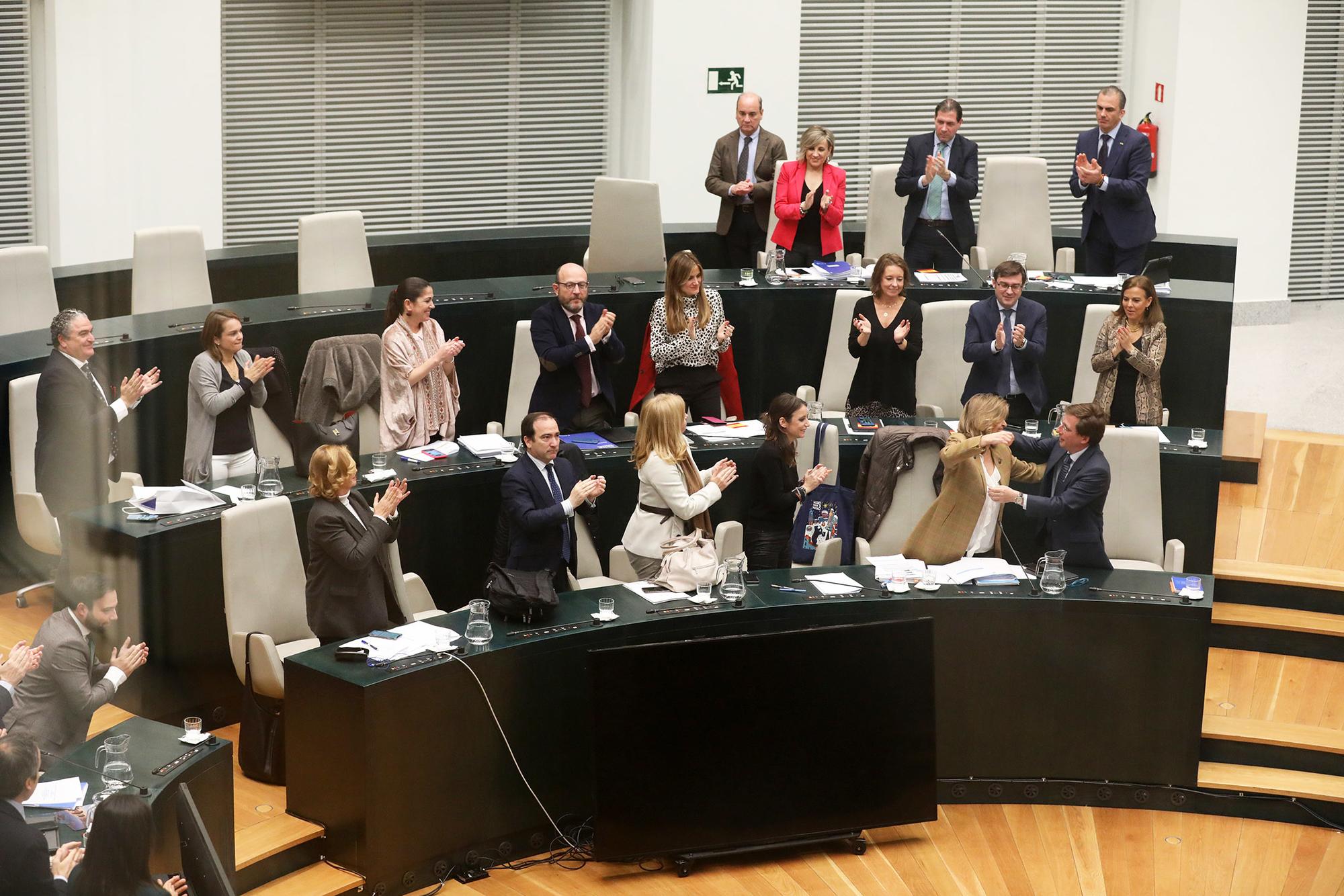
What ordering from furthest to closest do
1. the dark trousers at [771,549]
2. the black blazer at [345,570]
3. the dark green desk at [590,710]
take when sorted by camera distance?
the dark trousers at [771,549], the black blazer at [345,570], the dark green desk at [590,710]

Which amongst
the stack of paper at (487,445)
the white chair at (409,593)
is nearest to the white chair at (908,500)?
the stack of paper at (487,445)

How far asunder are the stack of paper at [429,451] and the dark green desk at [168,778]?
2.33 m

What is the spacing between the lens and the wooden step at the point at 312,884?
5.77 m

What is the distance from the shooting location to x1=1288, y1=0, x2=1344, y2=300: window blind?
1304cm

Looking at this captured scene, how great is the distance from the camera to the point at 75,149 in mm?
9812

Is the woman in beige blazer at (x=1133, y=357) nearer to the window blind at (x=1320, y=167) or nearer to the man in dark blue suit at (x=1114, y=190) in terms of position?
the man in dark blue suit at (x=1114, y=190)

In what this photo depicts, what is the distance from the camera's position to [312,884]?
19.1 ft

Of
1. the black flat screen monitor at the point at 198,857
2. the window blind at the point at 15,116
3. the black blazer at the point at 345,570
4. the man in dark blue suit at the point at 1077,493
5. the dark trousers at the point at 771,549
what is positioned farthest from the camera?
the window blind at the point at 15,116

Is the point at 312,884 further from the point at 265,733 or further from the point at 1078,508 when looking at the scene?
the point at 1078,508

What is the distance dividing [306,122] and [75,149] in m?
Result: 2.27

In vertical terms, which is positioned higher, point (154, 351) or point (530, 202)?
point (530, 202)

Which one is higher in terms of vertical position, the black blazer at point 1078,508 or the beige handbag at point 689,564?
the black blazer at point 1078,508

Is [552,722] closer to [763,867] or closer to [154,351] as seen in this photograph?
[763,867]

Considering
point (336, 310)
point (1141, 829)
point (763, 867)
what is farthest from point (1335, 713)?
point (336, 310)
